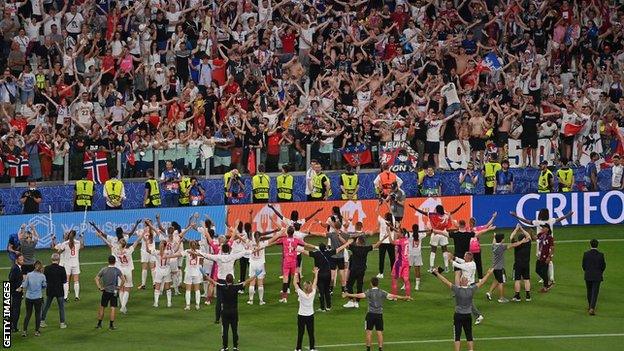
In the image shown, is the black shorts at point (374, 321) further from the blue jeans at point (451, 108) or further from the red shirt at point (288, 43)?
the red shirt at point (288, 43)

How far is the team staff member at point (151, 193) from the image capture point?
4766 cm

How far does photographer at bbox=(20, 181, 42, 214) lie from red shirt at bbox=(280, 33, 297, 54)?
11605 millimetres

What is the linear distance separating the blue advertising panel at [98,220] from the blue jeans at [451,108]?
29.7 ft

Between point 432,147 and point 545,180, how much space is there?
12.8ft

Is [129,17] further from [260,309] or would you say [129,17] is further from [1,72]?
[260,309]

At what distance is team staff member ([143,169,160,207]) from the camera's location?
156 feet

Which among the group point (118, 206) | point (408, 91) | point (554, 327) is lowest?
point (554, 327)

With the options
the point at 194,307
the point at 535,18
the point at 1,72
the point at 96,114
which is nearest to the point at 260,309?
the point at 194,307

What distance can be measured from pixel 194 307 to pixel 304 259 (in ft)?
20.8

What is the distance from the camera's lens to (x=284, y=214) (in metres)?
48.2

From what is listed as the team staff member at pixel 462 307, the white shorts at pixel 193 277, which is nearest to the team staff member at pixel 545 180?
the white shorts at pixel 193 277

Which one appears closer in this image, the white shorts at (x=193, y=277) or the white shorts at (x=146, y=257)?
the white shorts at (x=193, y=277)

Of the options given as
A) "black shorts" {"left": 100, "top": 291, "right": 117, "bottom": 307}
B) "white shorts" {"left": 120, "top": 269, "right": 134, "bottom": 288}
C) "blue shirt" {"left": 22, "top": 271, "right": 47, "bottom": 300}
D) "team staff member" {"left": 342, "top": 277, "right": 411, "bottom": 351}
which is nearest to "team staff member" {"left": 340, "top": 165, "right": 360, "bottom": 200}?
"white shorts" {"left": 120, "top": 269, "right": 134, "bottom": 288}

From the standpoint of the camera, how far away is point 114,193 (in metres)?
47.2
